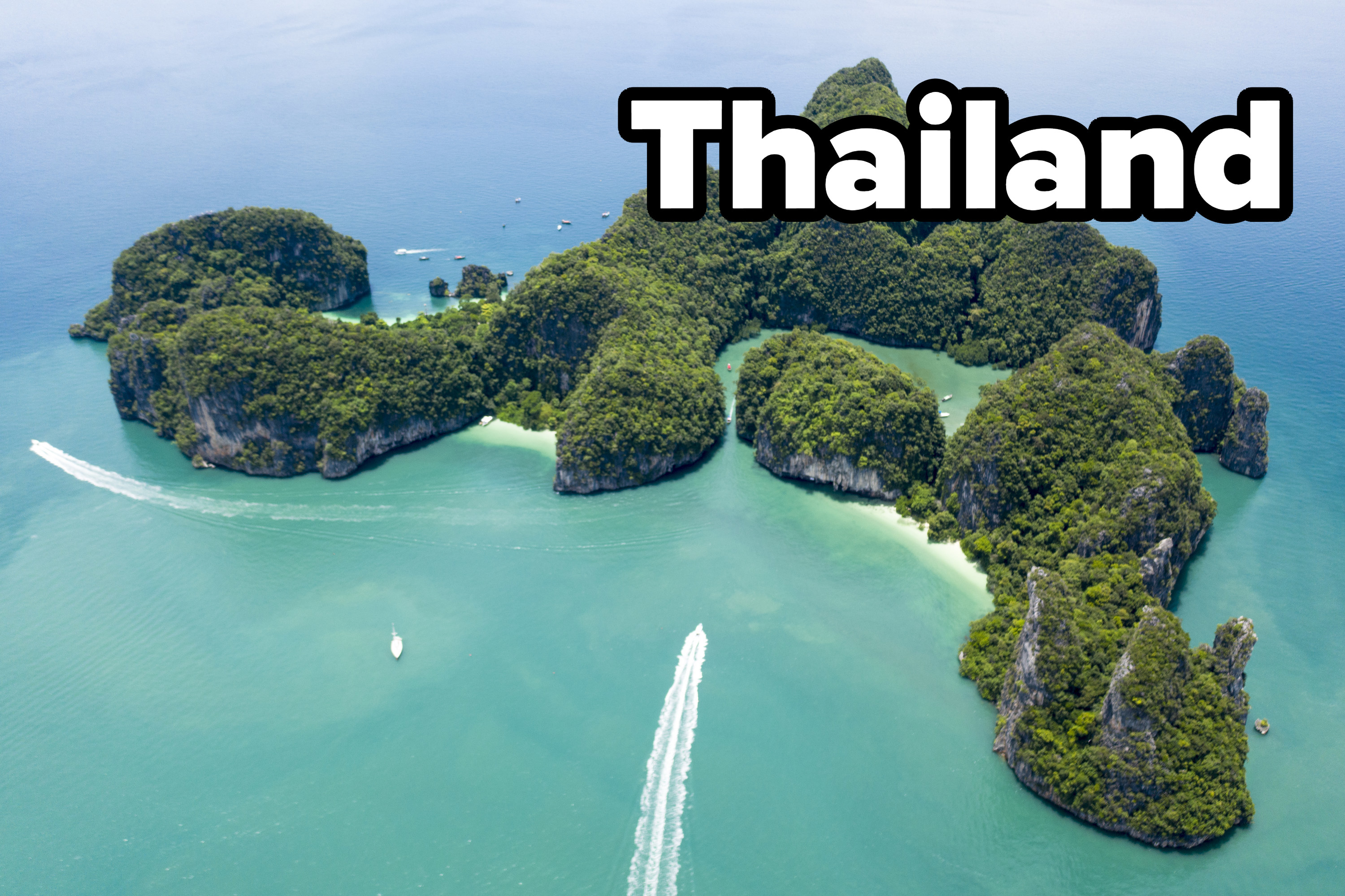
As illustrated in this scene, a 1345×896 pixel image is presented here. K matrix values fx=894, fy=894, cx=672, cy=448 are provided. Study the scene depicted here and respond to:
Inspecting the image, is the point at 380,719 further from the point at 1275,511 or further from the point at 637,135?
the point at 1275,511

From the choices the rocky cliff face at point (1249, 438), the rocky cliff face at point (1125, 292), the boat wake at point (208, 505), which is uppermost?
the rocky cliff face at point (1125, 292)

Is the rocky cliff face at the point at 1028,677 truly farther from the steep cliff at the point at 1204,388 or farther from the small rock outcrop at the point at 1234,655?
the steep cliff at the point at 1204,388

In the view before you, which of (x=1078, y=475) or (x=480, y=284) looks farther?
(x=480, y=284)

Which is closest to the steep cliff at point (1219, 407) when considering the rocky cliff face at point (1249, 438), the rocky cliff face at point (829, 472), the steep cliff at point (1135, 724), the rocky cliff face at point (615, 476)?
the rocky cliff face at point (1249, 438)

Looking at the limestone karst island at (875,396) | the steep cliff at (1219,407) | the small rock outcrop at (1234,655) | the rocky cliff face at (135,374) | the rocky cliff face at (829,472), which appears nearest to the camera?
the limestone karst island at (875,396)

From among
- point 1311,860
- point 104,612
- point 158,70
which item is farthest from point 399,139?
point 1311,860

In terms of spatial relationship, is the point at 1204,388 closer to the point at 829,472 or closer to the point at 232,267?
the point at 829,472

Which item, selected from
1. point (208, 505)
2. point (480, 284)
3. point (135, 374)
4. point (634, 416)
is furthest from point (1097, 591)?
point (135, 374)
